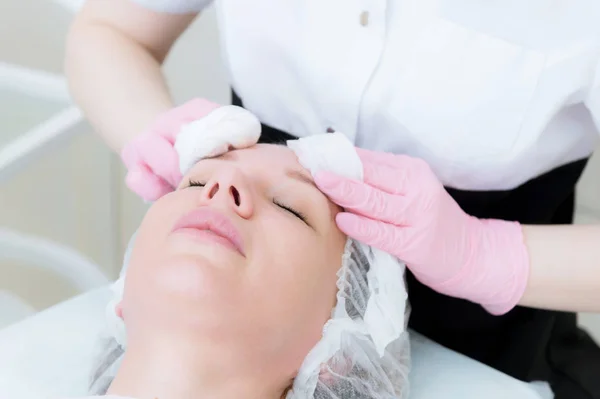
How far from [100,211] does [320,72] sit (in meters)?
1.22

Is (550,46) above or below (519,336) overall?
above

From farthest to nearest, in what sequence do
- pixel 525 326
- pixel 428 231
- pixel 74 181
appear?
pixel 74 181, pixel 525 326, pixel 428 231

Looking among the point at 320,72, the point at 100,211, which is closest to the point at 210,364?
the point at 320,72

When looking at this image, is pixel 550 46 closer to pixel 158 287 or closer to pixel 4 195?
pixel 158 287

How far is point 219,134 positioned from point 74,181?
3.69ft

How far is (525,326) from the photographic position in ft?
3.43

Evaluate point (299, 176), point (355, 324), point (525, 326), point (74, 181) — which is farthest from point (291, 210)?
point (74, 181)

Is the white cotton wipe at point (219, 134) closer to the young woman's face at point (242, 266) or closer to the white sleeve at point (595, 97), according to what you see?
the young woman's face at point (242, 266)

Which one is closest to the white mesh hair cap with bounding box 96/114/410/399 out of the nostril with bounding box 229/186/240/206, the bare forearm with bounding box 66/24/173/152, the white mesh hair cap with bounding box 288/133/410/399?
the white mesh hair cap with bounding box 288/133/410/399

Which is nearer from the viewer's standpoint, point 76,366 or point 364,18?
A: point 364,18

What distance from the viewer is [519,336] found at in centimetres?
106

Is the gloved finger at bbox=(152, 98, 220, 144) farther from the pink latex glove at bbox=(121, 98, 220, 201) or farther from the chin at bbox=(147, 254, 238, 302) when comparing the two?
the chin at bbox=(147, 254, 238, 302)

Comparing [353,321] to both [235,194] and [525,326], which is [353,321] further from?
[525,326]

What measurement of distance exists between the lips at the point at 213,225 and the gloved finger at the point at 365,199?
13cm
